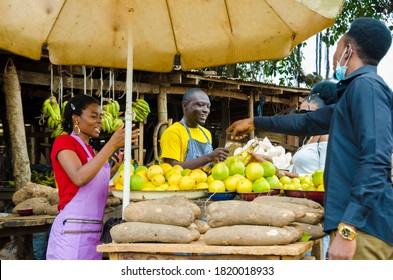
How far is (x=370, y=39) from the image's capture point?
Answer: 8.43ft

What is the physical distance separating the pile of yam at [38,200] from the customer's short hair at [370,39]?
384 centimetres

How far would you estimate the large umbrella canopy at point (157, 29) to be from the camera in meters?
3.62

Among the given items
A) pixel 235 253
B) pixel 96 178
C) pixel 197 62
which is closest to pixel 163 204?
pixel 235 253

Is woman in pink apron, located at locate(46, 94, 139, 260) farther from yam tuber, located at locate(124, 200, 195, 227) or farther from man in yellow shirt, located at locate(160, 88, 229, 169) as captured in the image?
man in yellow shirt, located at locate(160, 88, 229, 169)

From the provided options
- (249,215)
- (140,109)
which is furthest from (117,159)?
(140,109)

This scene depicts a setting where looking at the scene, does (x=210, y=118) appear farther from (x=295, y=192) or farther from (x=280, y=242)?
(x=280, y=242)

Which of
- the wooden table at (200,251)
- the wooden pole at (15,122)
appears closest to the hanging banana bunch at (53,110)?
the wooden pole at (15,122)

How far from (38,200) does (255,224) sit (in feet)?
12.3

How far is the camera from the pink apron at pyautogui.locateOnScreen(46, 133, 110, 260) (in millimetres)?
3592

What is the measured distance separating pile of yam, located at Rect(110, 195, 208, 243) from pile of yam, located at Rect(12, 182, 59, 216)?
9.49ft

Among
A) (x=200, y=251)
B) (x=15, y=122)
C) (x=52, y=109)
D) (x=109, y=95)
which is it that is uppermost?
(x=109, y=95)

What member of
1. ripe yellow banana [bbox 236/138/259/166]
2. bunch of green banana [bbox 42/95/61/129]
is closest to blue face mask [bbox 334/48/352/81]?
ripe yellow banana [bbox 236/138/259/166]

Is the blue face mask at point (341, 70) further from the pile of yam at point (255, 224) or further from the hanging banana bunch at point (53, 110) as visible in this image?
the hanging banana bunch at point (53, 110)

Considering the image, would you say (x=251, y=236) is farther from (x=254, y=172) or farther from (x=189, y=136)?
(x=189, y=136)
